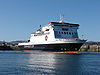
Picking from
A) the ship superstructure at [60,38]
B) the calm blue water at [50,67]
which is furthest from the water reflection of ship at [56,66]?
the ship superstructure at [60,38]

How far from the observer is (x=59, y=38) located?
7331cm

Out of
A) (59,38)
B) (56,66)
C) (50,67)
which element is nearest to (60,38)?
(59,38)

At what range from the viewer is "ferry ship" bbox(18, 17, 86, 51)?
219 feet

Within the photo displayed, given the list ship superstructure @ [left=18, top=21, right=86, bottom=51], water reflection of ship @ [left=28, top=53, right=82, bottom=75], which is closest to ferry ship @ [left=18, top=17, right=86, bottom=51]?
ship superstructure @ [left=18, top=21, right=86, bottom=51]

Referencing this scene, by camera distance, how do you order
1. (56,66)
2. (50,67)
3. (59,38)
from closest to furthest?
(50,67), (56,66), (59,38)

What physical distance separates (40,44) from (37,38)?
9284mm

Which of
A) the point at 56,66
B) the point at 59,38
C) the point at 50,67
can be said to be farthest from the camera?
the point at 59,38

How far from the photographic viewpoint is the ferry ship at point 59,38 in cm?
6688

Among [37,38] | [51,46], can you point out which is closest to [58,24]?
[51,46]

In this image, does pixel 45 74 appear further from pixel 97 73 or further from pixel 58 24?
pixel 58 24

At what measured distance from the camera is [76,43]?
66375 millimetres

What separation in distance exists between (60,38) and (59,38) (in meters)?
0.40

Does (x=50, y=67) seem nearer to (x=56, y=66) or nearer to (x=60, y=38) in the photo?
(x=56, y=66)

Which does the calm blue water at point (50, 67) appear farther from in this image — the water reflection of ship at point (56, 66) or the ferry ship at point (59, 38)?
the ferry ship at point (59, 38)
